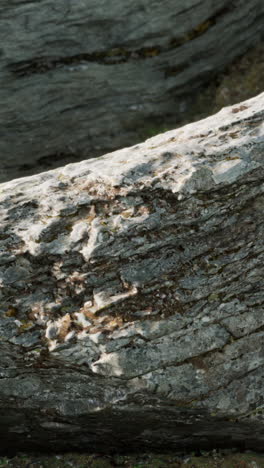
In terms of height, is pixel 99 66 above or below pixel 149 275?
above

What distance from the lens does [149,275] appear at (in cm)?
827

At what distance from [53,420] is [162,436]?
235cm

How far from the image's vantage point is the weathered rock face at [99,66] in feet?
46.8

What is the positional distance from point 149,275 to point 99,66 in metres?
9.32

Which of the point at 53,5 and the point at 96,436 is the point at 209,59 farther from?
the point at 96,436

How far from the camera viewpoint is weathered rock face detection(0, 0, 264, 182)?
46.8 feet

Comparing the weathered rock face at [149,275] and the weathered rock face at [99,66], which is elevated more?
the weathered rock face at [99,66]

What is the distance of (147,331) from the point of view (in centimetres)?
831

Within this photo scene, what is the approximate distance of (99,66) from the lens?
1532cm

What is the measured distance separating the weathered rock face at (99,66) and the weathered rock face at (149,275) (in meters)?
7.12

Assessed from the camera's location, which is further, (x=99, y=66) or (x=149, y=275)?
(x=99, y=66)

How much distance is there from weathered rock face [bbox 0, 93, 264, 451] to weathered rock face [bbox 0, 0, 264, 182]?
280 inches

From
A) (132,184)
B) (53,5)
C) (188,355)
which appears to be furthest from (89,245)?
(53,5)

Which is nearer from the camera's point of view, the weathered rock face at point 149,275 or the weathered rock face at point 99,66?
the weathered rock face at point 149,275
